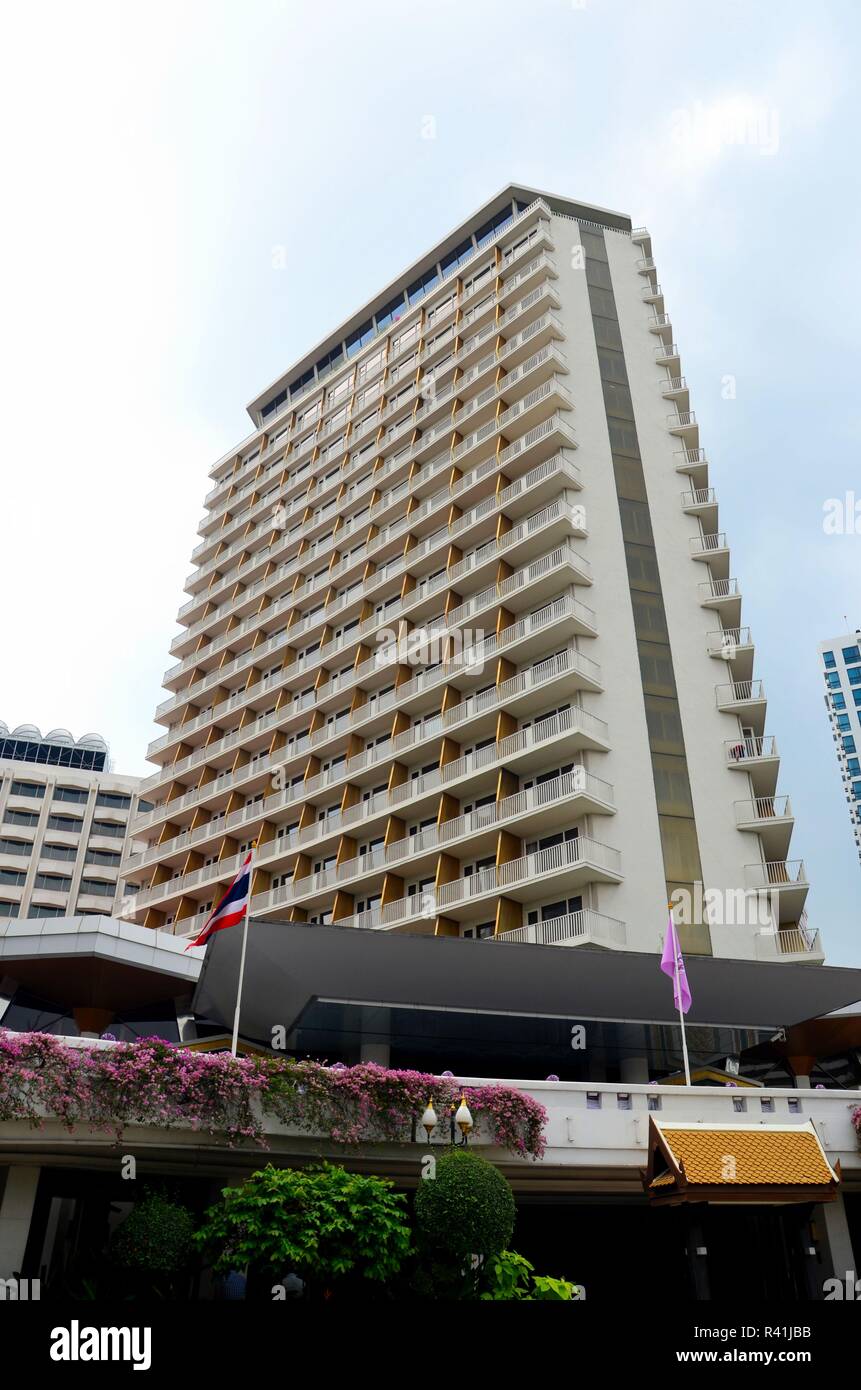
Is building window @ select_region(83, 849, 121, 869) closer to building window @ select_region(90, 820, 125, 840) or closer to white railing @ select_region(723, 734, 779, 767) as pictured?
building window @ select_region(90, 820, 125, 840)

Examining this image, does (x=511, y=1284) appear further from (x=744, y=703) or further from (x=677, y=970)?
(x=744, y=703)

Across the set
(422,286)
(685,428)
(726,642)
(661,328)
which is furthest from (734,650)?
(422,286)

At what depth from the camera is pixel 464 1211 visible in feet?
54.0

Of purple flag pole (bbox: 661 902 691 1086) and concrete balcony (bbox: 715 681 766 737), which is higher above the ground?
concrete balcony (bbox: 715 681 766 737)

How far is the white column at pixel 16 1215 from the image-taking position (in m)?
19.0

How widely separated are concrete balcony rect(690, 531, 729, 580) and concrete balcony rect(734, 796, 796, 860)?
10975 mm

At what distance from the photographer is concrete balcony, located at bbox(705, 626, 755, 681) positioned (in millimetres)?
41159

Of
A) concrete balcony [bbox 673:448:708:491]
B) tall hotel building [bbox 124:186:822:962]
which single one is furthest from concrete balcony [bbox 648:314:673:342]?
concrete balcony [bbox 673:448:708:491]

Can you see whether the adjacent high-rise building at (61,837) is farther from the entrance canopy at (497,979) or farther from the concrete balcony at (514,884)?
the entrance canopy at (497,979)

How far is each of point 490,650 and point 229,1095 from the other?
25327 mm

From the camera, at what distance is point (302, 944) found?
80.6ft

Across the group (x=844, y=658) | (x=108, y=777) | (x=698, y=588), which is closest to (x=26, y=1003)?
(x=698, y=588)

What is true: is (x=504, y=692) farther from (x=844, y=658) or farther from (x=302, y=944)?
(x=844, y=658)

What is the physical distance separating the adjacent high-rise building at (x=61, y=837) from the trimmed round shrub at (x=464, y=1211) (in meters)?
75.1
